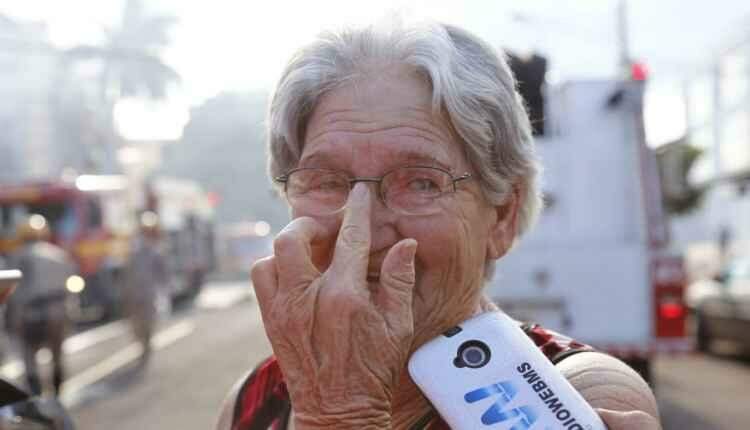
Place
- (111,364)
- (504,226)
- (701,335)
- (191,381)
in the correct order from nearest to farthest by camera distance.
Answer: (504,226), (191,381), (701,335), (111,364)

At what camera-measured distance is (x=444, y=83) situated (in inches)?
62.6

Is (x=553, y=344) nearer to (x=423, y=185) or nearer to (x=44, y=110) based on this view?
(x=423, y=185)

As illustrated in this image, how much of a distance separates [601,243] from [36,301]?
5.02 meters

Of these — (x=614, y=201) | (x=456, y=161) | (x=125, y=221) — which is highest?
(x=456, y=161)

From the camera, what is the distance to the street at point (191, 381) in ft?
25.5

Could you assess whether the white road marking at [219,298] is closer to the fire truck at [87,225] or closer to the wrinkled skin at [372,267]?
the fire truck at [87,225]

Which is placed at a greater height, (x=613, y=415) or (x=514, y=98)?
(x=514, y=98)

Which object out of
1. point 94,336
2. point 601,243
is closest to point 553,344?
point 601,243

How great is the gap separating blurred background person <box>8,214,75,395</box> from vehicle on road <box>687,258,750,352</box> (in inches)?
264

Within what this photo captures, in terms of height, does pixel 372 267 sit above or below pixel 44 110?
above

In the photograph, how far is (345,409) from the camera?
1344mm

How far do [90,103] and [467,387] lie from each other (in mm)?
25040

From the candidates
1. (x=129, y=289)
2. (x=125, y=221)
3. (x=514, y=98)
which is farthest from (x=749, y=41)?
(x=514, y=98)

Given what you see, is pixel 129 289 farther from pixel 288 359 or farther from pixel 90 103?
pixel 90 103
